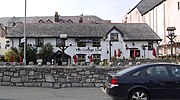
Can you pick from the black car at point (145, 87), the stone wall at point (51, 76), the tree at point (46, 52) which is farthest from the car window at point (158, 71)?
the tree at point (46, 52)

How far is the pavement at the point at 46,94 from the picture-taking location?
12.3 metres

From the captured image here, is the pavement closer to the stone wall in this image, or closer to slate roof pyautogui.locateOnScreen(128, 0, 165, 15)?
the stone wall

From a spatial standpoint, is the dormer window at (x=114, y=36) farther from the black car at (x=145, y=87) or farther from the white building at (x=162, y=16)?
the black car at (x=145, y=87)

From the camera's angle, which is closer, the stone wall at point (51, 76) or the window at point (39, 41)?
the stone wall at point (51, 76)

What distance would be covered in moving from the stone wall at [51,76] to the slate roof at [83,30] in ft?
113

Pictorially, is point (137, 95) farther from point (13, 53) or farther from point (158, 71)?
point (13, 53)

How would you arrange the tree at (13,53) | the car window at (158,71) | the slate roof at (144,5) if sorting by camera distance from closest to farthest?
the car window at (158,71) → the tree at (13,53) → the slate roof at (144,5)

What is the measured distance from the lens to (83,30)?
5216cm

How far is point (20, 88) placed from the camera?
601 inches

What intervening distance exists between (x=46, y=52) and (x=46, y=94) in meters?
34.6

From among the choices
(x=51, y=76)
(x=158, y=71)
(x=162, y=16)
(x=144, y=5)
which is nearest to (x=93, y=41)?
(x=162, y=16)

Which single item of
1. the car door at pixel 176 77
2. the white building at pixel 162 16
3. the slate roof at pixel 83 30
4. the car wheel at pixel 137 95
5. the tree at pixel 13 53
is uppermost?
the white building at pixel 162 16

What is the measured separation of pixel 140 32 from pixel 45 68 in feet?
127

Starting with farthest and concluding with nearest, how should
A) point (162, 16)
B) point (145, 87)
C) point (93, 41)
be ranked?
point (162, 16) → point (93, 41) → point (145, 87)
